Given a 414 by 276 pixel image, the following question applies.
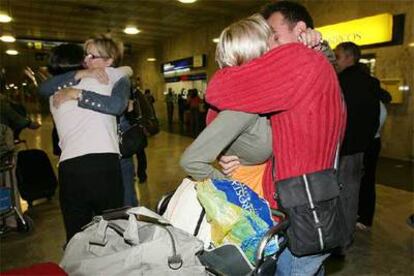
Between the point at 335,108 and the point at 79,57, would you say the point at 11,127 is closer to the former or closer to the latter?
the point at 79,57

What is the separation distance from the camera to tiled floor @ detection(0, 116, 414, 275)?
9.36 ft

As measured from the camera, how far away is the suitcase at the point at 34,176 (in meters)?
4.31

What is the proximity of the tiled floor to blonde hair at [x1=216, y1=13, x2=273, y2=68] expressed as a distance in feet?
6.98

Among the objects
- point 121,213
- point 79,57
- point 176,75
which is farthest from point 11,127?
point 176,75

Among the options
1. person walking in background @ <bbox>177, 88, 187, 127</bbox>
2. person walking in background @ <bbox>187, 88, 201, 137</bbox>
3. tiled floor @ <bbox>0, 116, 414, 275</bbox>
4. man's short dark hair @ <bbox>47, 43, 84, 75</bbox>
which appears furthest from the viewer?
person walking in background @ <bbox>177, 88, 187, 127</bbox>

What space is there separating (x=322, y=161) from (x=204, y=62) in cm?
1221

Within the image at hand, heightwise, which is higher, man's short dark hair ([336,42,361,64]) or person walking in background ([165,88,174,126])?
man's short dark hair ([336,42,361,64])

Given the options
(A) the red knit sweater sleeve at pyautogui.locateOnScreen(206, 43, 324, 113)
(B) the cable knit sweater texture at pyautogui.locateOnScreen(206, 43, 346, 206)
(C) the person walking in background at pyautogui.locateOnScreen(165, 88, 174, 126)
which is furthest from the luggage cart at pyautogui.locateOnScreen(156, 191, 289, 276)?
(C) the person walking in background at pyautogui.locateOnScreen(165, 88, 174, 126)

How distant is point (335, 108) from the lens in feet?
3.72

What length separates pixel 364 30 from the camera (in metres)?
7.16

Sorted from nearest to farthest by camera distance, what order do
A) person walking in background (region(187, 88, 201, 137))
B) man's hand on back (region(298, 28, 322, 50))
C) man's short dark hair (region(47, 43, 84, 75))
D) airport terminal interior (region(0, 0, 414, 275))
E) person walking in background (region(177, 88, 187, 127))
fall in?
man's hand on back (region(298, 28, 322, 50)), man's short dark hair (region(47, 43, 84, 75)), airport terminal interior (region(0, 0, 414, 275)), person walking in background (region(187, 88, 201, 137)), person walking in background (region(177, 88, 187, 127))

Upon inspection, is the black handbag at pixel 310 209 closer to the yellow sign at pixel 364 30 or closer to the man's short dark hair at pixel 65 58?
the man's short dark hair at pixel 65 58

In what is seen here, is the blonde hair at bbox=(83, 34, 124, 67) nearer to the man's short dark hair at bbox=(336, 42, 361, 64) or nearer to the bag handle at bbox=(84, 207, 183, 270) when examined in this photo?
the bag handle at bbox=(84, 207, 183, 270)

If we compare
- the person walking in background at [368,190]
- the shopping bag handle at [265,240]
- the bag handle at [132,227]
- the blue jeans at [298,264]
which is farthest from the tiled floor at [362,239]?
the bag handle at [132,227]
